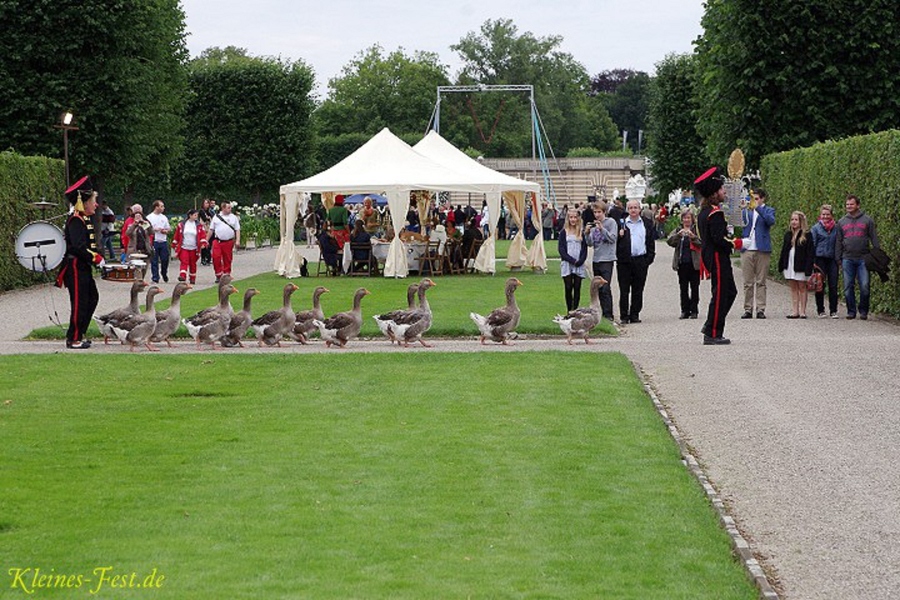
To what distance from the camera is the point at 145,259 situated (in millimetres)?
31984

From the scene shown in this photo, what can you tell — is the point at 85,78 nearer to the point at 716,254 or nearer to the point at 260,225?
the point at 260,225

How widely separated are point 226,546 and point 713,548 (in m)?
2.82

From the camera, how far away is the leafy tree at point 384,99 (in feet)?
393

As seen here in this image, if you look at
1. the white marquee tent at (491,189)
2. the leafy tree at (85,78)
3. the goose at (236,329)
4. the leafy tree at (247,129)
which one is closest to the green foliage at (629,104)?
the leafy tree at (247,129)

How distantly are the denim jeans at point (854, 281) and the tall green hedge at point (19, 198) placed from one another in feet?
57.8

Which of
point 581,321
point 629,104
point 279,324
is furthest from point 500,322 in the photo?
point 629,104

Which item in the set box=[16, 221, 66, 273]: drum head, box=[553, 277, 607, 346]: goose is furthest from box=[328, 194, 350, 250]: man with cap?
box=[553, 277, 607, 346]: goose

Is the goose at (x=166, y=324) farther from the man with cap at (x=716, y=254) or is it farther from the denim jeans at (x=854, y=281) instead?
the denim jeans at (x=854, y=281)

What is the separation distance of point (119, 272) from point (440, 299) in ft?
25.0

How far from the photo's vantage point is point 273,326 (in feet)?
65.0

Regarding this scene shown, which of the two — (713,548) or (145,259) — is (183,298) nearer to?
(145,259)

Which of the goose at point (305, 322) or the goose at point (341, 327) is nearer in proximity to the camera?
the goose at point (341, 327)

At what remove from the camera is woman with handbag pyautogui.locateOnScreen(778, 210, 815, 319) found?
24188 mm

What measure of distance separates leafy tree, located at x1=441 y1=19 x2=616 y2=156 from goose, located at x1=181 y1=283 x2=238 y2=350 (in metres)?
103
